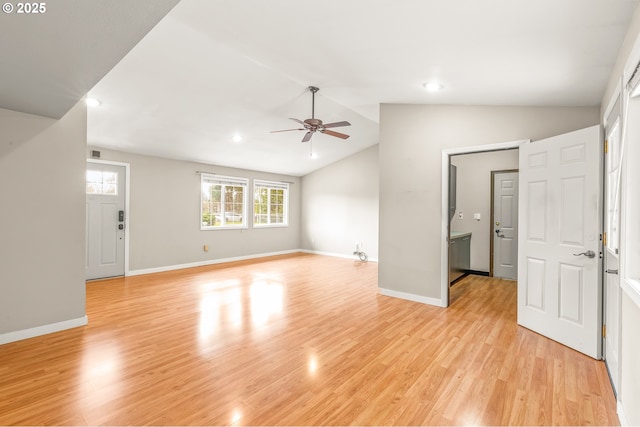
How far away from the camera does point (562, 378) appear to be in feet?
7.66

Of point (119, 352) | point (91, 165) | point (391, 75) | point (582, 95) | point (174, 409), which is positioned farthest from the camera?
point (91, 165)

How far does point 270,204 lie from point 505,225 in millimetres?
5684

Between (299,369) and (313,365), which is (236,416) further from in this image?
(313,365)

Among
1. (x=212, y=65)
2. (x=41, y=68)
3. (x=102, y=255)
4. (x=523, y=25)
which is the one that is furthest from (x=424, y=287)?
(x=102, y=255)

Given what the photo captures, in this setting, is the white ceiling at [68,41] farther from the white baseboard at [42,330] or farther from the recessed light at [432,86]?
the recessed light at [432,86]

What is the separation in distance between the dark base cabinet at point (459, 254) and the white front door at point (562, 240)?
1.58 metres

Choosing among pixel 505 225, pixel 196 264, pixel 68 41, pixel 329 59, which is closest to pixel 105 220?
pixel 196 264

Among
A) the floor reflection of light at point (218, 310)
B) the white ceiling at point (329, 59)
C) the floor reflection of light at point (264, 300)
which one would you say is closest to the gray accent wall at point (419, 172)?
the white ceiling at point (329, 59)

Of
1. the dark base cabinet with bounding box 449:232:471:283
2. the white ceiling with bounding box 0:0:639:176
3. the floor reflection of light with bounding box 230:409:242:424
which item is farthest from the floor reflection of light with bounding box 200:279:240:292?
the dark base cabinet with bounding box 449:232:471:283

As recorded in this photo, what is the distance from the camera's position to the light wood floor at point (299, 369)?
1.91 meters

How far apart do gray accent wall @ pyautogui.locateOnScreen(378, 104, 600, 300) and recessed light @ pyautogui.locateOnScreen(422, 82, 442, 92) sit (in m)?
0.66

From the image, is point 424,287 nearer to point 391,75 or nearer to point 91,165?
point 391,75

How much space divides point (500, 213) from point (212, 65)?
537cm

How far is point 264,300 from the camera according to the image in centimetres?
433
